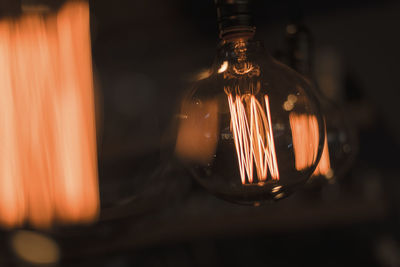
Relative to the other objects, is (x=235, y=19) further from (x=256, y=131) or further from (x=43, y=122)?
(x=43, y=122)

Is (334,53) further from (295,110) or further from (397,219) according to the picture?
(295,110)

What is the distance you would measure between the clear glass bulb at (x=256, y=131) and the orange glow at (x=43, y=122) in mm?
994

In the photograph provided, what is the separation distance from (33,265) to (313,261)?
109cm

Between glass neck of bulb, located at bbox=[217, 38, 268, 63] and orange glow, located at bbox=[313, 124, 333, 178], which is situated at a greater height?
glass neck of bulb, located at bbox=[217, 38, 268, 63]

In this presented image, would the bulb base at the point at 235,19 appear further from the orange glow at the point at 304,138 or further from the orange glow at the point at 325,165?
the orange glow at the point at 325,165

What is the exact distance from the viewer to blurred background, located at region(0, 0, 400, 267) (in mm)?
1461

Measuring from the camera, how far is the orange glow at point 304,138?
1.02ft

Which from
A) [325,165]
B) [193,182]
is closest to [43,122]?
[193,182]

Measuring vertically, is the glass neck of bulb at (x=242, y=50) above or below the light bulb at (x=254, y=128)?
above

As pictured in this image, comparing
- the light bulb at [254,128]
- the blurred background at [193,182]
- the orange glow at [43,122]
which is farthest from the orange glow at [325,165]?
the orange glow at [43,122]

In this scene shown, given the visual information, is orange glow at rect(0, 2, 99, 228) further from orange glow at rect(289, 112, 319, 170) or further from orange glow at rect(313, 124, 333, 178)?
orange glow at rect(289, 112, 319, 170)

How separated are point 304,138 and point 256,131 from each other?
0.04m

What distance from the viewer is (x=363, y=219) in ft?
4.88

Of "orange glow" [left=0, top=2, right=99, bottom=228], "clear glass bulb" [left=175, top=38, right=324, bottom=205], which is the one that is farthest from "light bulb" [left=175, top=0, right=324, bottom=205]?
"orange glow" [left=0, top=2, right=99, bottom=228]
